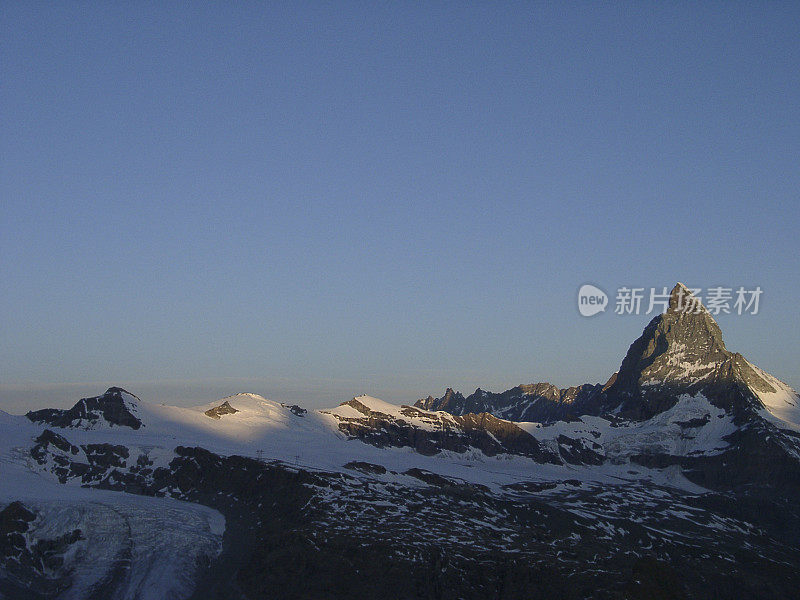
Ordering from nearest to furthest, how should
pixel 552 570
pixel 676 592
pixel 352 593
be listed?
pixel 676 592, pixel 352 593, pixel 552 570

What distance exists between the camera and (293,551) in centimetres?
19750

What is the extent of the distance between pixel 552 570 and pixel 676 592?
31.3 metres

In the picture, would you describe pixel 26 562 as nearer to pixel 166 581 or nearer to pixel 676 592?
pixel 166 581

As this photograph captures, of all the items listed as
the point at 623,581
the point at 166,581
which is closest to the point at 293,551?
the point at 166,581

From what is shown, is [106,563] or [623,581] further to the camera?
[106,563]

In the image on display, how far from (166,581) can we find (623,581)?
99.7 m

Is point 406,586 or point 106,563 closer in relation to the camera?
point 406,586

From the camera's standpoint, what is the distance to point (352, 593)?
181 metres

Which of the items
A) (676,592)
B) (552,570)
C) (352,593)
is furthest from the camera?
(552,570)

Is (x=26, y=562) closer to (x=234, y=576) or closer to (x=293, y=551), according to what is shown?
(x=234, y=576)

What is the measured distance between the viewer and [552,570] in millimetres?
193500

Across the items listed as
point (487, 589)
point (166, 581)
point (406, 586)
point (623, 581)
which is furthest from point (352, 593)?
point (623, 581)

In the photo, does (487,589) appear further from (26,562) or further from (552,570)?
(26,562)

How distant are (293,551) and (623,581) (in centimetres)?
7380
